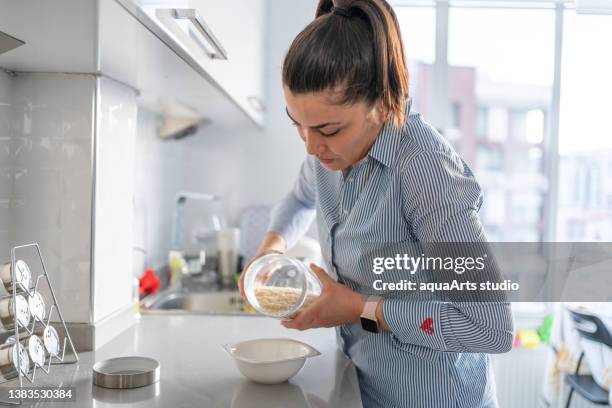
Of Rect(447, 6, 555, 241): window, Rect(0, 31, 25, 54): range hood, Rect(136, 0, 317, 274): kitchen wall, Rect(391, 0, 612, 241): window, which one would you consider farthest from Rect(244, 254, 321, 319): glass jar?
Rect(447, 6, 555, 241): window

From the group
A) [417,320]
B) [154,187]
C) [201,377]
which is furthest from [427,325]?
[154,187]

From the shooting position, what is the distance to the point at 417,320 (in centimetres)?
87

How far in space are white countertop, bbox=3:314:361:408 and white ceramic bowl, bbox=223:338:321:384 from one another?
2cm

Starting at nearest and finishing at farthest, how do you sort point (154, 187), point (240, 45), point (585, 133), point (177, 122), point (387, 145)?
point (387, 145) → point (240, 45) → point (154, 187) → point (177, 122) → point (585, 133)

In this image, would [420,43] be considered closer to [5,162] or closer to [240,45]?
[240,45]

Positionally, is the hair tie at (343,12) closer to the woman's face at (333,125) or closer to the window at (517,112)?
the woman's face at (333,125)

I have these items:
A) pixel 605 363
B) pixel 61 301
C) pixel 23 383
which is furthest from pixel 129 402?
pixel 605 363

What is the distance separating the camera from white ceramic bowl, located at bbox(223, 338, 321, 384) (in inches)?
35.0

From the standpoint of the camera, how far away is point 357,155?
0.96m

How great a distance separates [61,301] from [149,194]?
0.99m

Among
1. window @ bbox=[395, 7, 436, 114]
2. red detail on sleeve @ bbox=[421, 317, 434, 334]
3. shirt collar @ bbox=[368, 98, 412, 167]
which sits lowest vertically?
red detail on sleeve @ bbox=[421, 317, 434, 334]

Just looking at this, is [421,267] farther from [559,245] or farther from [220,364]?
[559,245]

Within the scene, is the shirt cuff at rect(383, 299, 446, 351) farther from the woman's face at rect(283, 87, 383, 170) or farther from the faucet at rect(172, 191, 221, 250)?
the faucet at rect(172, 191, 221, 250)

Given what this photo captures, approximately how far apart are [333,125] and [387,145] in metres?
0.11
